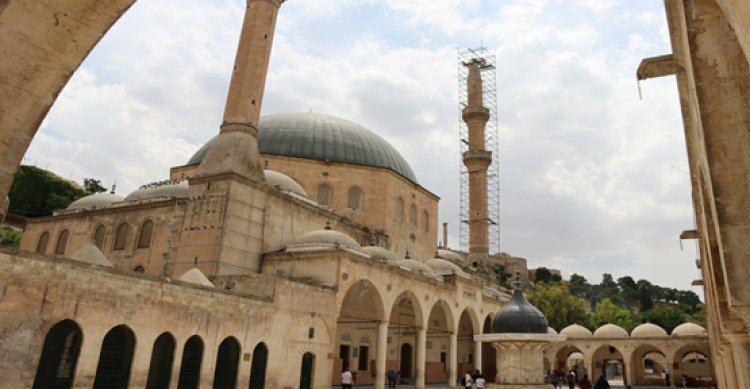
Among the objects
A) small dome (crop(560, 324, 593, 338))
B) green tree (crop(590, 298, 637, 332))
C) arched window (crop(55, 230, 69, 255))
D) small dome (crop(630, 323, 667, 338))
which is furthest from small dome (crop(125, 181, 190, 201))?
green tree (crop(590, 298, 637, 332))

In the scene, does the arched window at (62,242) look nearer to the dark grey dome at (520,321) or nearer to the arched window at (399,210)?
the arched window at (399,210)

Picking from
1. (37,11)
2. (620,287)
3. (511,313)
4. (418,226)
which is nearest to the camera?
(37,11)

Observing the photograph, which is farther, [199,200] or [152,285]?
[199,200]

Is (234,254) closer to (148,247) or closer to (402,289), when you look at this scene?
(148,247)

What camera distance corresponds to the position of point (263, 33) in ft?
63.6

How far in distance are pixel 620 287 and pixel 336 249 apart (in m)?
84.2

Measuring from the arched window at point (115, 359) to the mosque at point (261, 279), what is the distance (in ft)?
0.08

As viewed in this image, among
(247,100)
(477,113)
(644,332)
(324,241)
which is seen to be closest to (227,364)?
(324,241)

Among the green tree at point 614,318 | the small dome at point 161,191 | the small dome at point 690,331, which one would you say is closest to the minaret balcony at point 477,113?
the small dome at point 690,331

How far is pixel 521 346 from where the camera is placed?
553 inches

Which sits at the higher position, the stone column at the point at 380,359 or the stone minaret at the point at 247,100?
the stone minaret at the point at 247,100

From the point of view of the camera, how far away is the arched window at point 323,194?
24.3m

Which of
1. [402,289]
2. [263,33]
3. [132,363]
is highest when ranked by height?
[263,33]

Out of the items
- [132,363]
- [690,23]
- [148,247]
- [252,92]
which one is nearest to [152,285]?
[132,363]
